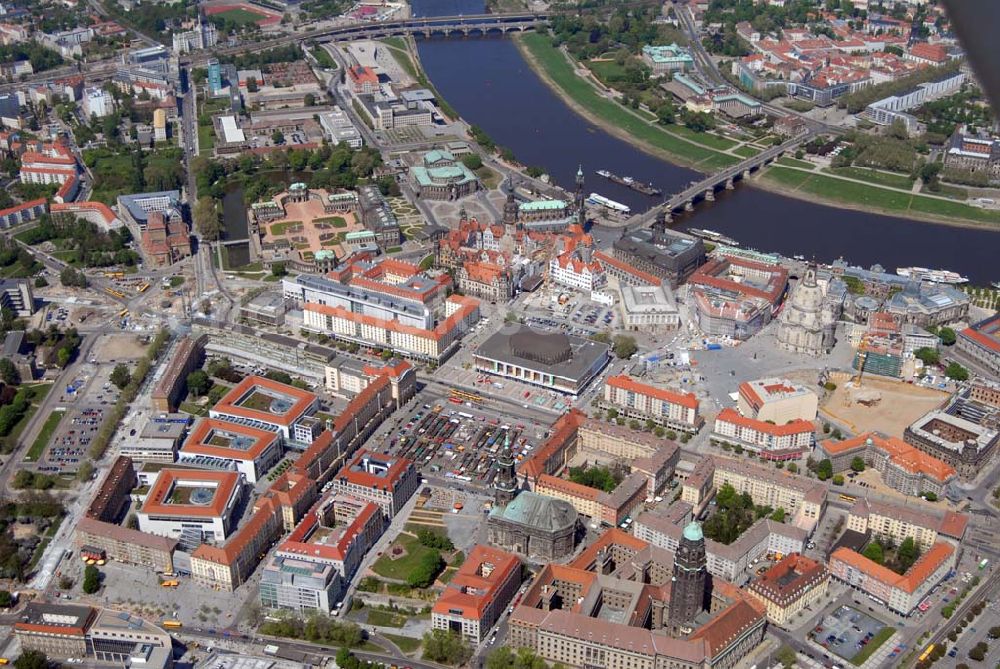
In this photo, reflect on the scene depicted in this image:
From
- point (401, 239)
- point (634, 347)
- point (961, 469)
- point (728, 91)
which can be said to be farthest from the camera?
point (728, 91)

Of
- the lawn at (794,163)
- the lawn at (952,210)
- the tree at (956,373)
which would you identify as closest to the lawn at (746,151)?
the lawn at (794,163)

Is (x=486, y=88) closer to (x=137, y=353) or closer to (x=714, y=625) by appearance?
(x=137, y=353)

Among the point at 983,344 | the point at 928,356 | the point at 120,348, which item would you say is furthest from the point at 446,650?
the point at 983,344

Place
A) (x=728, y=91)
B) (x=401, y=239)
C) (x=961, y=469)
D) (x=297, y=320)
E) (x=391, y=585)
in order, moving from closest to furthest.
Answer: (x=391, y=585)
(x=961, y=469)
(x=297, y=320)
(x=401, y=239)
(x=728, y=91)

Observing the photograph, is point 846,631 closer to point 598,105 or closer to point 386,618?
point 386,618

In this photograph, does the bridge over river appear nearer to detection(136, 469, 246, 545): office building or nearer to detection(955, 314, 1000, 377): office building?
detection(955, 314, 1000, 377): office building

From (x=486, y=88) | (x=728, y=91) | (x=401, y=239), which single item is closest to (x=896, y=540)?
(x=401, y=239)
